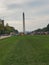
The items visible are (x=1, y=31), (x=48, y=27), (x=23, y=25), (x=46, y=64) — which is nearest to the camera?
(x=46, y=64)

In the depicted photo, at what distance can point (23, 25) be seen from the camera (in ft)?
420

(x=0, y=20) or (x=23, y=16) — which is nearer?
(x=23, y=16)

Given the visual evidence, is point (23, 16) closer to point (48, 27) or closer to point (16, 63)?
point (48, 27)

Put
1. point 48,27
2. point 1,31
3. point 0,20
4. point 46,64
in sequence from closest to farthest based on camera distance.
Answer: point 46,64 < point 1,31 < point 0,20 < point 48,27

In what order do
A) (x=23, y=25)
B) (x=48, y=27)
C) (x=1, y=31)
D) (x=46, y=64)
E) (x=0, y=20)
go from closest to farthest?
(x=46, y=64)
(x=23, y=25)
(x=1, y=31)
(x=0, y=20)
(x=48, y=27)

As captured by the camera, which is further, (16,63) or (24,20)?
(24,20)

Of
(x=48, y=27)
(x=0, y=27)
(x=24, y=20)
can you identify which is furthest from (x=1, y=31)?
(x=48, y=27)

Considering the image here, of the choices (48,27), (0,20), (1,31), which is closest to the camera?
(1,31)

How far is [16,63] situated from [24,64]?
60 centimetres

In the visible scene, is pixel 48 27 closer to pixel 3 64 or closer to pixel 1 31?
pixel 1 31

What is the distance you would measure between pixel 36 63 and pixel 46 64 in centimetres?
73

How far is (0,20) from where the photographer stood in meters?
156

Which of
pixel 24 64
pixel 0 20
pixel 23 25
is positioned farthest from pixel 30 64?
pixel 0 20

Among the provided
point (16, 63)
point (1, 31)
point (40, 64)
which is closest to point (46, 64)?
point (40, 64)
